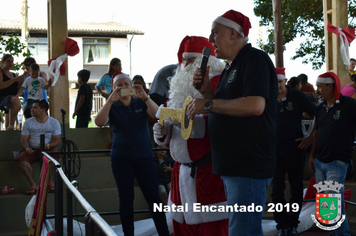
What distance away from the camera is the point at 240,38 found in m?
2.50

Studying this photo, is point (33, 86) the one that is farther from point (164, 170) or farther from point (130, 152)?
point (130, 152)

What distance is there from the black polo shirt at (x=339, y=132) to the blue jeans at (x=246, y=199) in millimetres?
2826

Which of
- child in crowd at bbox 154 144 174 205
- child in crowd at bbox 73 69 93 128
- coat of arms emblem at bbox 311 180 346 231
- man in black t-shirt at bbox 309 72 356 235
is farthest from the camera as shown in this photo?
child in crowd at bbox 73 69 93 128

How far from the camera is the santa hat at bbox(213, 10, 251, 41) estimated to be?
97.8 inches

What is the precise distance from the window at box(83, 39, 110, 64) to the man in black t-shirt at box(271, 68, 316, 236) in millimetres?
23815

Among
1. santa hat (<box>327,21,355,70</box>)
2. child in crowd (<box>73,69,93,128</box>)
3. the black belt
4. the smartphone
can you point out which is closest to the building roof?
child in crowd (<box>73,69,93,128</box>)

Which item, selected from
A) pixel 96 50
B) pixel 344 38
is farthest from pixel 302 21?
pixel 96 50

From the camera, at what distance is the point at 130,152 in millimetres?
4090

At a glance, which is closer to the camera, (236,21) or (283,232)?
(236,21)

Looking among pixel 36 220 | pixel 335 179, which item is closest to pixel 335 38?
pixel 335 179

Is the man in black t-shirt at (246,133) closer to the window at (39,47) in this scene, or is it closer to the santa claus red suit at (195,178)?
the santa claus red suit at (195,178)

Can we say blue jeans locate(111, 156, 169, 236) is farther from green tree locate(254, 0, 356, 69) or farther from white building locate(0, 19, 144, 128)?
white building locate(0, 19, 144, 128)

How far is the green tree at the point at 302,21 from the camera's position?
47.0 ft

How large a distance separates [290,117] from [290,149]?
1.25ft
